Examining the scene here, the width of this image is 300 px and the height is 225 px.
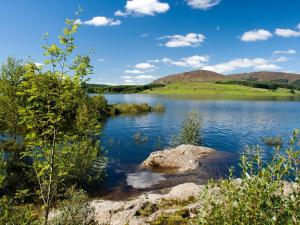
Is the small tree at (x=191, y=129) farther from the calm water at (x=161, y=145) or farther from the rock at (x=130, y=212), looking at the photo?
the rock at (x=130, y=212)

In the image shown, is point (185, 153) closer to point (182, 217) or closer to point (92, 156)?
point (92, 156)

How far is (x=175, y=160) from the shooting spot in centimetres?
4191

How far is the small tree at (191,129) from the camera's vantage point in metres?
50.9

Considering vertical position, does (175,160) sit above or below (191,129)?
below

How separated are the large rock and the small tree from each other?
757 cm

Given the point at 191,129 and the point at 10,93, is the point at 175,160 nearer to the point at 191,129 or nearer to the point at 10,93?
the point at 191,129

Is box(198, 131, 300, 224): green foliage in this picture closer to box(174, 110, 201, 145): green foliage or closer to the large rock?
the large rock

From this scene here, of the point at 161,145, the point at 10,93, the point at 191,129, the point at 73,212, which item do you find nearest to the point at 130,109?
the point at 161,145

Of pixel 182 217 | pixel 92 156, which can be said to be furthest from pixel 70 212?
pixel 92 156

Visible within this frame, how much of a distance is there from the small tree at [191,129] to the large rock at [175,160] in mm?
7567

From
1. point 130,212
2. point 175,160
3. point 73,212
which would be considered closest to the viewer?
point 73,212

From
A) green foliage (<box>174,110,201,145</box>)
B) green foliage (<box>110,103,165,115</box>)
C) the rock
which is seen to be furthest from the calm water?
green foliage (<box>110,103,165,115</box>)

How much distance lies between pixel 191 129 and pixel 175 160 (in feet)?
38.4

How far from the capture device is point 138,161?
152ft
